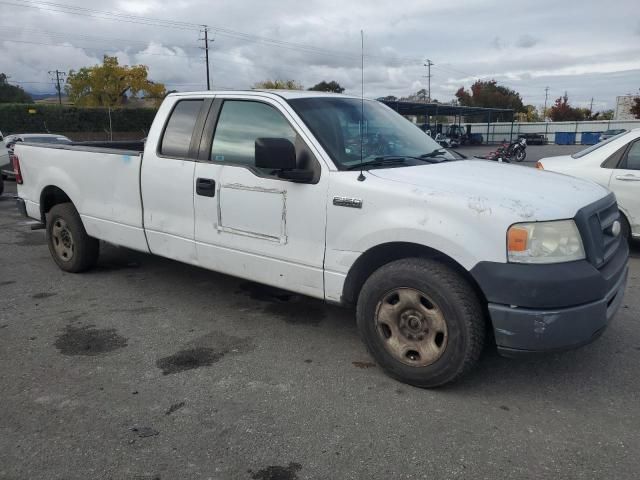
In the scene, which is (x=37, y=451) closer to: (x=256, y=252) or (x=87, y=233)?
(x=256, y=252)

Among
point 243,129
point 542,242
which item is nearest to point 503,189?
point 542,242

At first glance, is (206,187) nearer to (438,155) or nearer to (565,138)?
(438,155)

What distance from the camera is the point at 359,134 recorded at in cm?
402

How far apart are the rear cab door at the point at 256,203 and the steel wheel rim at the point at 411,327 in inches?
21.8

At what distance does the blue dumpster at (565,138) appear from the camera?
53688 millimetres

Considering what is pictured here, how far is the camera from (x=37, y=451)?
278 centimetres

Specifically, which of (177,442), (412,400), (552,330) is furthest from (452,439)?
(177,442)

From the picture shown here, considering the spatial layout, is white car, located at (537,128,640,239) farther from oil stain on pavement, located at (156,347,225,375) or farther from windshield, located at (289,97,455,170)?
oil stain on pavement, located at (156,347,225,375)

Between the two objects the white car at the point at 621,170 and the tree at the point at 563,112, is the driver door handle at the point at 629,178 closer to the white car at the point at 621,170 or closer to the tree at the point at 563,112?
the white car at the point at 621,170

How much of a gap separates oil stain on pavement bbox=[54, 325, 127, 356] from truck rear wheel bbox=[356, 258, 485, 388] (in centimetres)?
194

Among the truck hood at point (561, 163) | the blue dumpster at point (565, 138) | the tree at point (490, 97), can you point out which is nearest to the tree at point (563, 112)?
the tree at point (490, 97)

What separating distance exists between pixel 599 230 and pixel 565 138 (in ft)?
186

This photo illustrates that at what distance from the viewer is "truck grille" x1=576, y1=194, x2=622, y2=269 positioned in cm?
309

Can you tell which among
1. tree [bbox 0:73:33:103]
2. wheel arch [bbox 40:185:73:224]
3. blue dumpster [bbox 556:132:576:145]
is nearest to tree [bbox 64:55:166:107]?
tree [bbox 0:73:33:103]
